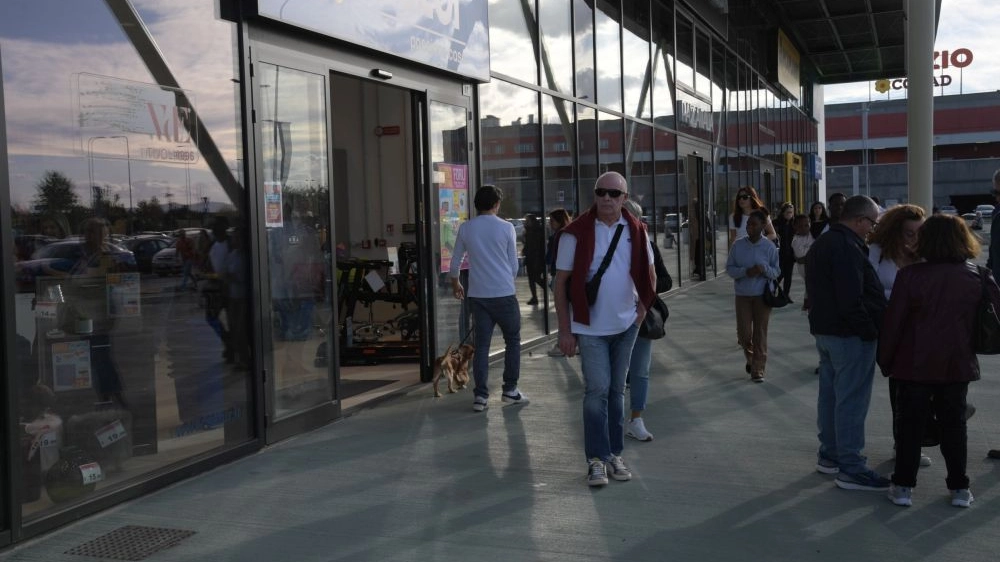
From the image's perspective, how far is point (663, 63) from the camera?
57.5 feet

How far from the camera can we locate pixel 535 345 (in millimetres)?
11508

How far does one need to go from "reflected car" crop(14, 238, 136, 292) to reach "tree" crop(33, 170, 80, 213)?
0.55 feet

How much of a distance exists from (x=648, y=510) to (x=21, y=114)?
11.7 feet

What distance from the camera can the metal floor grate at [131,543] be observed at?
15.0 ft

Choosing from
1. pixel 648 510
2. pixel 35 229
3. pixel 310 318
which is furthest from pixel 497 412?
pixel 35 229

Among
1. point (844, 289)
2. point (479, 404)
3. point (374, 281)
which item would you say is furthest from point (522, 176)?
point (844, 289)

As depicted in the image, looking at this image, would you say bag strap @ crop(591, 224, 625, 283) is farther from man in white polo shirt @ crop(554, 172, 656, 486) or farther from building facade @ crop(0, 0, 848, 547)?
building facade @ crop(0, 0, 848, 547)

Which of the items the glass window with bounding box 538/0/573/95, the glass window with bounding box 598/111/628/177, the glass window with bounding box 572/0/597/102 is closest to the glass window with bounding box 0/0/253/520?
the glass window with bounding box 538/0/573/95

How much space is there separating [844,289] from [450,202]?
4.86 meters

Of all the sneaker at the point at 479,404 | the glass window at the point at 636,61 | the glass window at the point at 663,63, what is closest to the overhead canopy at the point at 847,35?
the glass window at the point at 663,63

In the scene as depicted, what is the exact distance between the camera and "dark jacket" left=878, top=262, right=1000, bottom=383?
483 centimetres

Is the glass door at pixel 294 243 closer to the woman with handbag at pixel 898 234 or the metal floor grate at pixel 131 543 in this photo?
the metal floor grate at pixel 131 543

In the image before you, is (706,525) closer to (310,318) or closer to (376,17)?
(310,318)

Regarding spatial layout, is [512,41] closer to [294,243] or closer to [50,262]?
[294,243]
